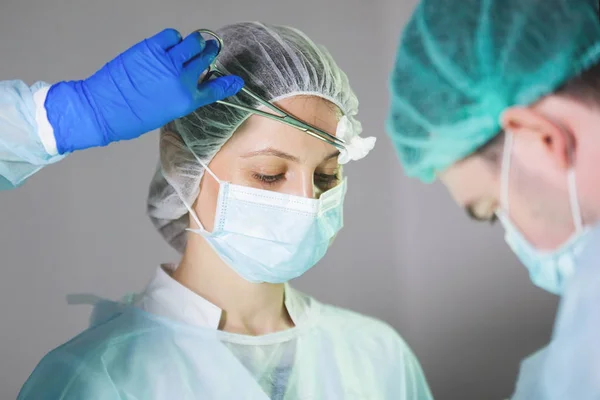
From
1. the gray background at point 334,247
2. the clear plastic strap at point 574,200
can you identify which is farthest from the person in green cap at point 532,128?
the gray background at point 334,247

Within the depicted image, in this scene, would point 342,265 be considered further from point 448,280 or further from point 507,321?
point 507,321

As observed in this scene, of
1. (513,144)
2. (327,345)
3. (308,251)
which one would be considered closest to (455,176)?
(513,144)

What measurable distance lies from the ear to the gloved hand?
555 mm

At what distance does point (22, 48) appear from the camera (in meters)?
1.58

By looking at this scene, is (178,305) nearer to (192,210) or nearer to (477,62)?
(192,210)

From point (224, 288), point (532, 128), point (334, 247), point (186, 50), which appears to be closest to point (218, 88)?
point (186, 50)

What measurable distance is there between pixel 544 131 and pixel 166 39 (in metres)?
0.65

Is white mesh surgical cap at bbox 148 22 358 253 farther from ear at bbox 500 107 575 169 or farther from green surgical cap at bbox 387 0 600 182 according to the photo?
ear at bbox 500 107 575 169

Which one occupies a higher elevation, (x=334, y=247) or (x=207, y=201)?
(x=207, y=201)

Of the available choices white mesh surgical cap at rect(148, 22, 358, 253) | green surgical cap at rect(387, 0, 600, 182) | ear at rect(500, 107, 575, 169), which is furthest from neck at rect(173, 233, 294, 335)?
ear at rect(500, 107, 575, 169)

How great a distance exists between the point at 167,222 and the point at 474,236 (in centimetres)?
119

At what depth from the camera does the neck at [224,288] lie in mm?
1390

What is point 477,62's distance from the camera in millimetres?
892

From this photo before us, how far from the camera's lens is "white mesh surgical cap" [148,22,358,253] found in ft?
4.26
